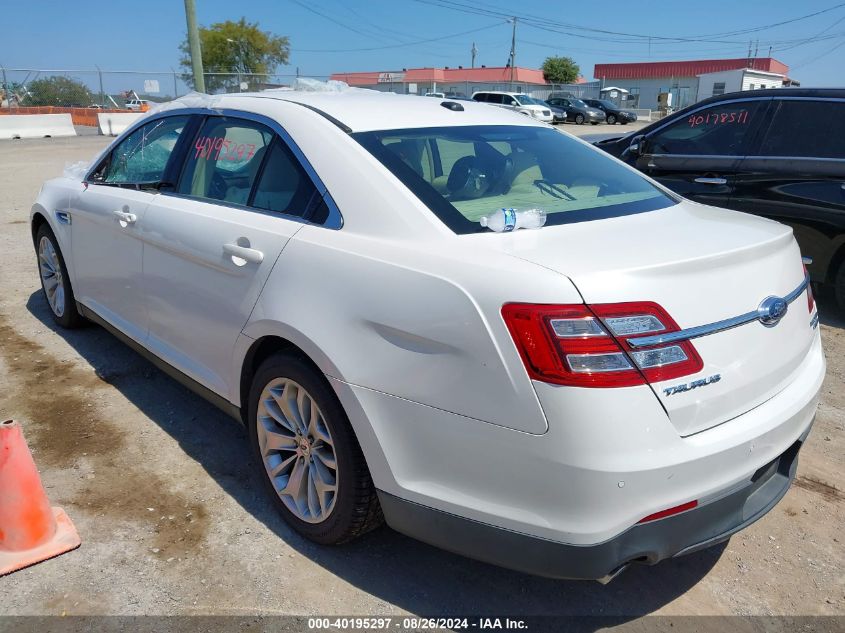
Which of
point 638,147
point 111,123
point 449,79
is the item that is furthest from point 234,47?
point 638,147

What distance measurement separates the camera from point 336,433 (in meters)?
2.45

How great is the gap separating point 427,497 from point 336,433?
1.40 feet

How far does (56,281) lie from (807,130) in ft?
18.9

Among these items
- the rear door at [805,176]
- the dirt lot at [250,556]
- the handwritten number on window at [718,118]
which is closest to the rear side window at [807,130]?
the rear door at [805,176]

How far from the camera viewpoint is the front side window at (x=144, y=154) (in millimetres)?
3742

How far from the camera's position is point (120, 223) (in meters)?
3.77

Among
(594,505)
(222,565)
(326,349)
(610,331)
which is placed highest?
(610,331)

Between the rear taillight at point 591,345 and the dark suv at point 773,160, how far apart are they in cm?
418

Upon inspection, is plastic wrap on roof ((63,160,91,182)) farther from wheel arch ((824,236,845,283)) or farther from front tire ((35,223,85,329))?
wheel arch ((824,236,845,283))

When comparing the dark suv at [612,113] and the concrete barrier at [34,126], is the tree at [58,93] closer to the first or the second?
the concrete barrier at [34,126]

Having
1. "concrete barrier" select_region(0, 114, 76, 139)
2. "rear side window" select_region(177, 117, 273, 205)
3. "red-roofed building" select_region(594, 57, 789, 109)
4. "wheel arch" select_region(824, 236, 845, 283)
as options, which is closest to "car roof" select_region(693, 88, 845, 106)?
"wheel arch" select_region(824, 236, 845, 283)

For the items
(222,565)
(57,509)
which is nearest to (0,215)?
(57,509)

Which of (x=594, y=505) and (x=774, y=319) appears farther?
(x=774, y=319)

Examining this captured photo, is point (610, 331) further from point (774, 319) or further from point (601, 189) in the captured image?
point (601, 189)
